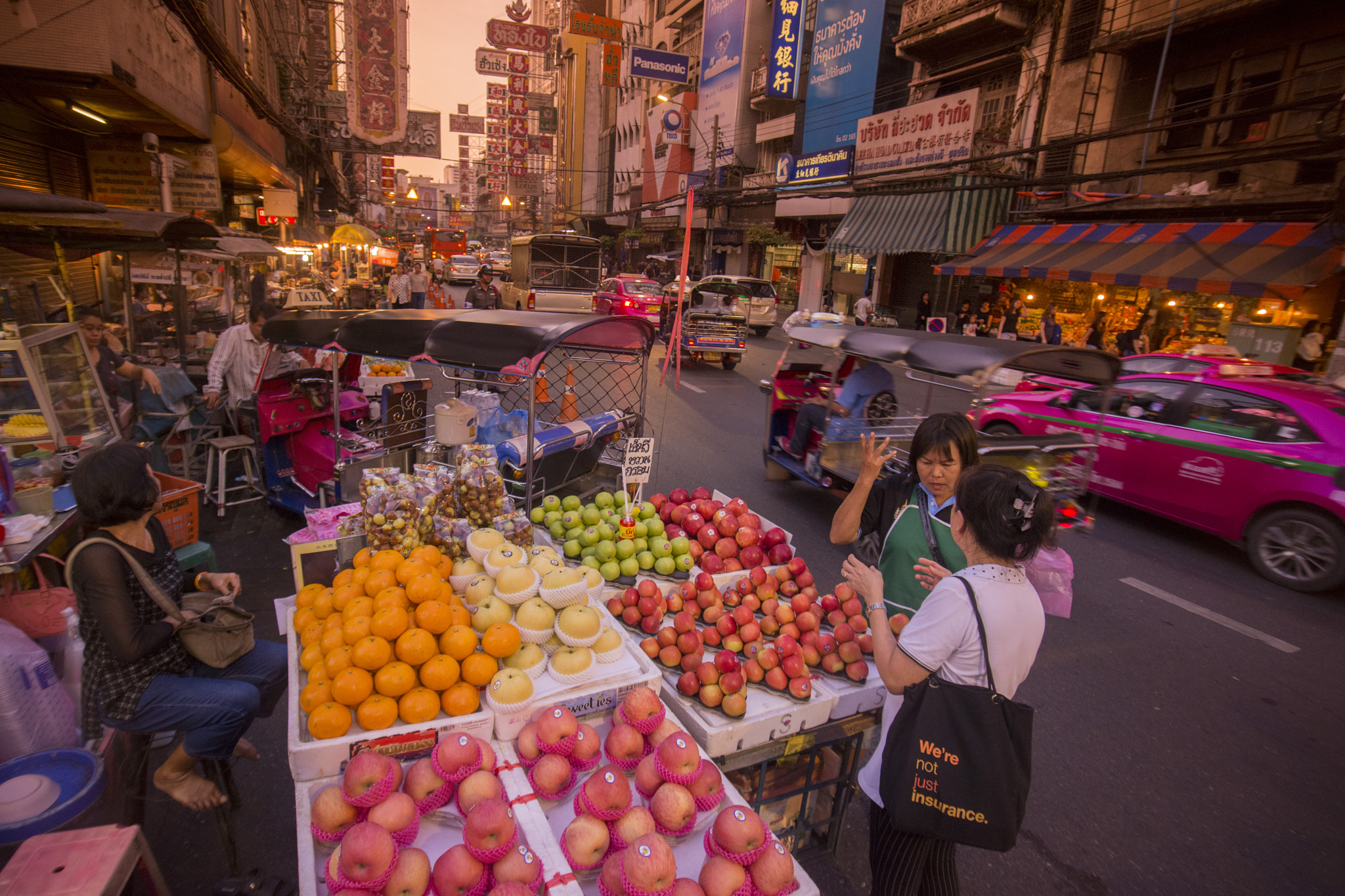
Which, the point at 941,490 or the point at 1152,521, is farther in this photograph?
the point at 1152,521

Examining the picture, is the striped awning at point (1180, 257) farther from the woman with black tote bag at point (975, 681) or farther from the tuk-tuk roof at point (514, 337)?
the woman with black tote bag at point (975, 681)

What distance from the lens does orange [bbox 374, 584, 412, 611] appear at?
2742 millimetres

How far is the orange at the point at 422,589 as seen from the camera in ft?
9.33

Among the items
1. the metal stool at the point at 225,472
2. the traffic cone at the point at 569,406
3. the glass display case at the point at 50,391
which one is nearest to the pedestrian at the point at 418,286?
the metal stool at the point at 225,472

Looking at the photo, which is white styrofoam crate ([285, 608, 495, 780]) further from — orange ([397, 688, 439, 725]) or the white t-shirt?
the white t-shirt

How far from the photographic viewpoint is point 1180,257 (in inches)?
552

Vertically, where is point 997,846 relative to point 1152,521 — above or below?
above

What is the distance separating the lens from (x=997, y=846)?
6.34 feet

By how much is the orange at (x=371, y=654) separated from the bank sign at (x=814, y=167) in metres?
25.8

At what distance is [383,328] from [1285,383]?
8885mm

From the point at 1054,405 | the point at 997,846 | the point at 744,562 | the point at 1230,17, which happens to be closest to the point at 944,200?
the point at 1230,17

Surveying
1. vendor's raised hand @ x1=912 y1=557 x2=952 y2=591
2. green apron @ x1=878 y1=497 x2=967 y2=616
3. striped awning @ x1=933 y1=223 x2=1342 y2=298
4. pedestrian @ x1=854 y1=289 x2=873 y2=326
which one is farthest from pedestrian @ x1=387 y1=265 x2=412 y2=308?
vendor's raised hand @ x1=912 y1=557 x2=952 y2=591

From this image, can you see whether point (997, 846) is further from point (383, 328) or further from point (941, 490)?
point (383, 328)

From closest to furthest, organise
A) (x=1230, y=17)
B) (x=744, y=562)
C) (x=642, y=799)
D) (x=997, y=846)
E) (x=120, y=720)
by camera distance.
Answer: (x=997, y=846) < (x=642, y=799) < (x=120, y=720) < (x=744, y=562) < (x=1230, y=17)
